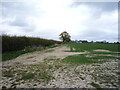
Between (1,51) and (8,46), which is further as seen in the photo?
(8,46)

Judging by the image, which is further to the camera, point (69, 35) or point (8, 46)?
point (69, 35)

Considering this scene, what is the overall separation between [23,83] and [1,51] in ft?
31.5

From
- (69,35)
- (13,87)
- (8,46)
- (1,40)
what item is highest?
(69,35)

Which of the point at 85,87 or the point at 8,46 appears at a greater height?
the point at 8,46

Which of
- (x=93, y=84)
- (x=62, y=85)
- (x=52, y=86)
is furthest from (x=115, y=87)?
(x=52, y=86)

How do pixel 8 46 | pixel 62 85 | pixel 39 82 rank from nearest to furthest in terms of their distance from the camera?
pixel 62 85 < pixel 39 82 < pixel 8 46

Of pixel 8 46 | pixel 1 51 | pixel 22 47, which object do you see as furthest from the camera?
pixel 22 47

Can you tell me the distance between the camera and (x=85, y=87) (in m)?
3.32

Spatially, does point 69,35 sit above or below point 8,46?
above

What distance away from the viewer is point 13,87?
340 centimetres

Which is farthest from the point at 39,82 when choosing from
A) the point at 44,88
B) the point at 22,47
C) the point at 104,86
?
the point at 22,47

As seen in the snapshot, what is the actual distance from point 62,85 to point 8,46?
11.8 m

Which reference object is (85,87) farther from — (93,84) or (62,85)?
(62,85)

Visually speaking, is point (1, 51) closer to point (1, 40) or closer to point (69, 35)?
point (1, 40)
